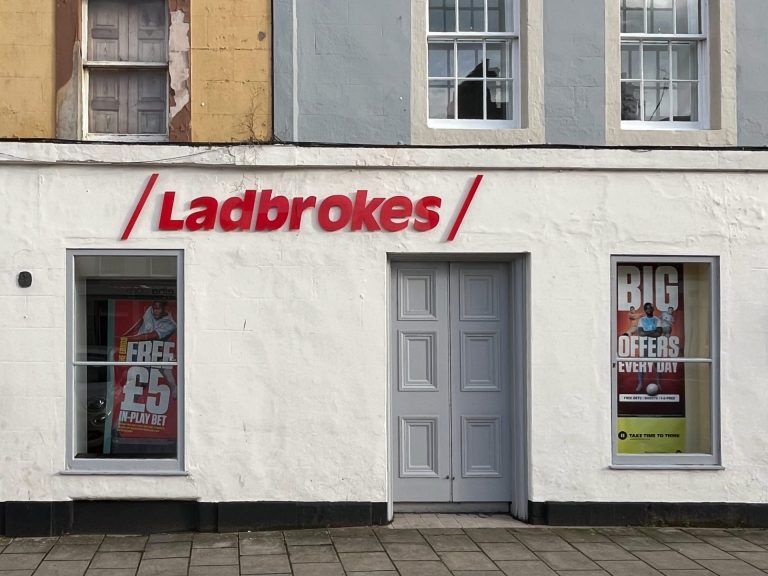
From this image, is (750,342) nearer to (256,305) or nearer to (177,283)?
(256,305)

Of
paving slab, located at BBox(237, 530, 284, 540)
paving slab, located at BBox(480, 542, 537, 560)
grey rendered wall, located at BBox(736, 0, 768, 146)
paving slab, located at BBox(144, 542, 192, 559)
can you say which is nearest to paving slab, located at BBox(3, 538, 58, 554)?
paving slab, located at BBox(144, 542, 192, 559)

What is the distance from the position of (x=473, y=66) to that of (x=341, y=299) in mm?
2566

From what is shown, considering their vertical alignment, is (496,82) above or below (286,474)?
above

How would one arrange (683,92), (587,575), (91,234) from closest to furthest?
(587,575)
(91,234)
(683,92)

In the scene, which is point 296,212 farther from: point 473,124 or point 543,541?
point 543,541

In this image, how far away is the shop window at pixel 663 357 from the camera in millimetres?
8594

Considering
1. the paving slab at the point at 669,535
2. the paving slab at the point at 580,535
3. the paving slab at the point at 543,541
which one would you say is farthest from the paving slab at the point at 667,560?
the paving slab at the point at 543,541

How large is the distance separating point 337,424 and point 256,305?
1.29m

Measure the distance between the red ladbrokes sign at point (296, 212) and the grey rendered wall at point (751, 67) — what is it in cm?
256

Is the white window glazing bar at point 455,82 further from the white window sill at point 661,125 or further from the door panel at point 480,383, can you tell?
the white window sill at point 661,125

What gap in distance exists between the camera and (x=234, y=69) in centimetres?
834

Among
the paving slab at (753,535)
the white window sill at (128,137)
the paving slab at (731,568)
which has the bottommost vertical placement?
the paving slab at (753,535)

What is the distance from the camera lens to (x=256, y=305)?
825 centimetres

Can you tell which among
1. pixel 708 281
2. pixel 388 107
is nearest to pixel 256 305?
pixel 388 107
